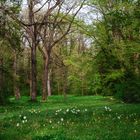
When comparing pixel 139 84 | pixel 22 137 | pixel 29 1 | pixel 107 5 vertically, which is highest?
pixel 29 1

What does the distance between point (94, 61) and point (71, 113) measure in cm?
1432

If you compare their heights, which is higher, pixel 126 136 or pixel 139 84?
pixel 139 84

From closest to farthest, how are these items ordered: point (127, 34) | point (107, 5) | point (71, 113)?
1. point (71, 113)
2. point (127, 34)
3. point (107, 5)

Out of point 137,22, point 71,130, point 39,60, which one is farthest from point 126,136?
point 39,60

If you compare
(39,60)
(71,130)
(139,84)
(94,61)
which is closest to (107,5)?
(94,61)

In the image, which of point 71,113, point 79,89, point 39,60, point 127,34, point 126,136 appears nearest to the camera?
point 126,136

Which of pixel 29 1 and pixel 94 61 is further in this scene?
pixel 29 1

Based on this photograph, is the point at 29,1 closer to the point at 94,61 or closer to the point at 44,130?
the point at 94,61

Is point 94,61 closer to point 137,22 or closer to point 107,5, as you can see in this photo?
point 107,5

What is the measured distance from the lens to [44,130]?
13.7 meters

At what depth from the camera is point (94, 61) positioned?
33.2 meters

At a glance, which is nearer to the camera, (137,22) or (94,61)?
(137,22)

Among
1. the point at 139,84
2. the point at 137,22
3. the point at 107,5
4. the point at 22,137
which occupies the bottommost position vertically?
the point at 22,137

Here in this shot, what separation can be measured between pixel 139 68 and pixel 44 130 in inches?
687
